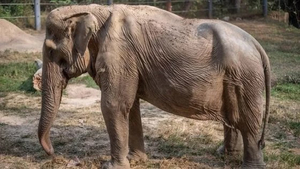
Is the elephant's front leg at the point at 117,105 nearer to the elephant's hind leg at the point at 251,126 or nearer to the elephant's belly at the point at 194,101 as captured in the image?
the elephant's belly at the point at 194,101

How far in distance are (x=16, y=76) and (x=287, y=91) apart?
5.25 metres

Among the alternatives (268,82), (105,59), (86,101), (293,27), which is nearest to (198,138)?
(268,82)

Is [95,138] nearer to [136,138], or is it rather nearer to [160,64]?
[136,138]

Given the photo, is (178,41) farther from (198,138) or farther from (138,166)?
(198,138)

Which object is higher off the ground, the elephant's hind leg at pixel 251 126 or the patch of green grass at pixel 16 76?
the elephant's hind leg at pixel 251 126

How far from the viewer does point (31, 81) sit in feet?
29.5

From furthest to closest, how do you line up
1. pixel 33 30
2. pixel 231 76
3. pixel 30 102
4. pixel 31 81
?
pixel 33 30 < pixel 31 81 < pixel 30 102 < pixel 231 76

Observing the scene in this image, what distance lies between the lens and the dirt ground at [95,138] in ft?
17.5

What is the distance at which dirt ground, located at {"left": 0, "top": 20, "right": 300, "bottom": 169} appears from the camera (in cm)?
534

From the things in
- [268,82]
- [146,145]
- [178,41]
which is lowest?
[146,145]

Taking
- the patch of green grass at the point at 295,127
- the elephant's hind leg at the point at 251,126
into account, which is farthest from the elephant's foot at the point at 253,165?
the patch of green grass at the point at 295,127

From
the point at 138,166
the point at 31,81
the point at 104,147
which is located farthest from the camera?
the point at 31,81

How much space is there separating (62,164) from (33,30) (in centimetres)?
1184

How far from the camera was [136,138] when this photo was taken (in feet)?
17.9
